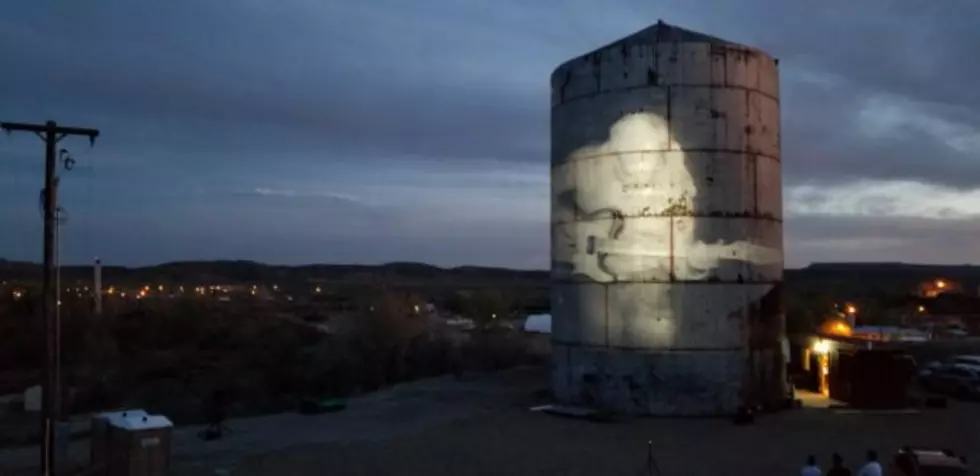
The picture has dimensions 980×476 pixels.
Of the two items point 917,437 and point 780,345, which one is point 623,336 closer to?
point 780,345

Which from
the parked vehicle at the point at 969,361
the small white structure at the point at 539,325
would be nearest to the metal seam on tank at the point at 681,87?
the parked vehicle at the point at 969,361

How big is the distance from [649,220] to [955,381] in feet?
39.2

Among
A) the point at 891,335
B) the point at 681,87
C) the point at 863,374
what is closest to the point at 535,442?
the point at 863,374

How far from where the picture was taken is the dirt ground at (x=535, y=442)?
58.4 feet

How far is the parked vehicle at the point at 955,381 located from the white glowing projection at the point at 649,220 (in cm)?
802

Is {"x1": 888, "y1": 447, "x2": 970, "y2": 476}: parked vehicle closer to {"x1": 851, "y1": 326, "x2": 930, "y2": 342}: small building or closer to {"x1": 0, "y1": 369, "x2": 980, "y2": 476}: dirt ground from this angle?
{"x1": 0, "y1": 369, "x2": 980, "y2": 476}: dirt ground

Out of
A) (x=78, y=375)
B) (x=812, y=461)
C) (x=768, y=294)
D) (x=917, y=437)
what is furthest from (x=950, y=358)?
(x=78, y=375)

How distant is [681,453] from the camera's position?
752 inches

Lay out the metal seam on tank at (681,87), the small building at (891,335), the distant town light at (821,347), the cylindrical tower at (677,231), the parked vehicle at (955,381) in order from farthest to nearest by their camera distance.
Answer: the small building at (891,335)
the distant town light at (821,347)
the parked vehicle at (955,381)
the metal seam on tank at (681,87)
the cylindrical tower at (677,231)

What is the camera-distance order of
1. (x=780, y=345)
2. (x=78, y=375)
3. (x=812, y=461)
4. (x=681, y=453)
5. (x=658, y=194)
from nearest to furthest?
(x=812, y=461) → (x=681, y=453) → (x=658, y=194) → (x=780, y=345) → (x=78, y=375)

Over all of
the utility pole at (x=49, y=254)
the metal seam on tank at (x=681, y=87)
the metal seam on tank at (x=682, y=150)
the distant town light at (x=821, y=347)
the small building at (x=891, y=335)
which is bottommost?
the small building at (x=891, y=335)

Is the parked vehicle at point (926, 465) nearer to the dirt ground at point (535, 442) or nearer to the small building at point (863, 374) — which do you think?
the dirt ground at point (535, 442)

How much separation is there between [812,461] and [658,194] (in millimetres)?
12240

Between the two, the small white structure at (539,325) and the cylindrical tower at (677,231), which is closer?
the cylindrical tower at (677,231)
